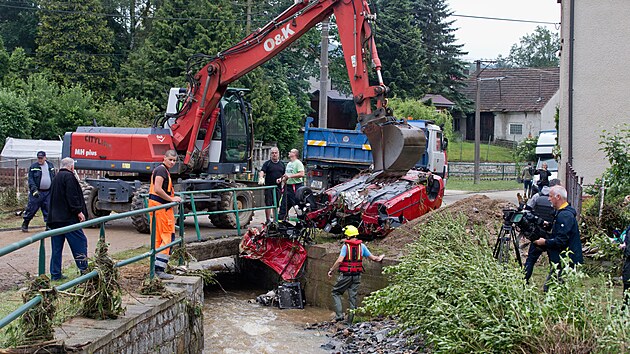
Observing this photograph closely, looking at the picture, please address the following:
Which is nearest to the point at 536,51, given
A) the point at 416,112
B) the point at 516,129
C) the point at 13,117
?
the point at 516,129

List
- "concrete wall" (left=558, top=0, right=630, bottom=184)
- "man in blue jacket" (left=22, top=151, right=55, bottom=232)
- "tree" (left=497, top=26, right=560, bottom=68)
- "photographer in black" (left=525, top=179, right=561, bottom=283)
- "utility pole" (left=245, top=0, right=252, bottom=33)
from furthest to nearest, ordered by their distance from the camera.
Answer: "tree" (left=497, top=26, right=560, bottom=68) < "utility pole" (left=245, top=0, right=252, bottom=33) < "concrete wall" (left=558, top=0, right=630, bottom=184) < "man in blue jacket" (left=22, top=151, right=55, bottom=232) < "photographer in black" (left=525, top=179, right=561, bottom=283)

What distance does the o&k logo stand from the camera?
50.7 ft

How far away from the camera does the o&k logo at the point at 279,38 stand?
609 inches

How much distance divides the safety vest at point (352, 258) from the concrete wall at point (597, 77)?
9.20 meters

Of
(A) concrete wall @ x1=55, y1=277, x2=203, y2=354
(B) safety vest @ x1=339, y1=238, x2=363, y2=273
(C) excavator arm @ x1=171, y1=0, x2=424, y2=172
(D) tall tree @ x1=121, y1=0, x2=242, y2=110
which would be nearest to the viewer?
(A) concrete wall @ x1=55, y1=277, x2=203, y2=354

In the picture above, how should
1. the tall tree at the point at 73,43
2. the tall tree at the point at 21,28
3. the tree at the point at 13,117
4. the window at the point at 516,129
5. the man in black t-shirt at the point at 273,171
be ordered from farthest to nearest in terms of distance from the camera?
the window at the point at 516,129 → the tall tree at the point at 21,28 → the tall tree at the point at 73,43 → the tree at the point at 13,117 → the man in black t-shirt at the point at 273,171

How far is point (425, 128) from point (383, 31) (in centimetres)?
2441

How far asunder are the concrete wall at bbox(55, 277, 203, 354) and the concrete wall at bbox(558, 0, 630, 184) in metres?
12.1

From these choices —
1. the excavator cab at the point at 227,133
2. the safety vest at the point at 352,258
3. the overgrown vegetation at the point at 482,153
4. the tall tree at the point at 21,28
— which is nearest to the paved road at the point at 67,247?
the excavator cab at the point at 227,133

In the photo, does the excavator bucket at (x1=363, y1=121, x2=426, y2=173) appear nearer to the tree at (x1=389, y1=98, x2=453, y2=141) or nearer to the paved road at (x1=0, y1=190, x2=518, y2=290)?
the paved road at (x1=0, y1=190, x2=518, y2=290)

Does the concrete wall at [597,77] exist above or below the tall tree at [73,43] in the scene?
below

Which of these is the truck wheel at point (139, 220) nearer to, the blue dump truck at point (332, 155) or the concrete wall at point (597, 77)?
the blue dump truck at point (332, 155)

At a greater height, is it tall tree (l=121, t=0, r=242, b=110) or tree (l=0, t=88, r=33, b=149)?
tall tree (l=121, t=0, r=242, b=110)

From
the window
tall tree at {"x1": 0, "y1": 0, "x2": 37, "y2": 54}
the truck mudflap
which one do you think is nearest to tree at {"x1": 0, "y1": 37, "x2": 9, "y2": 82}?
tall tree at {"x1": 0, "y1": 0, "x2": 37, "y2": 54}
